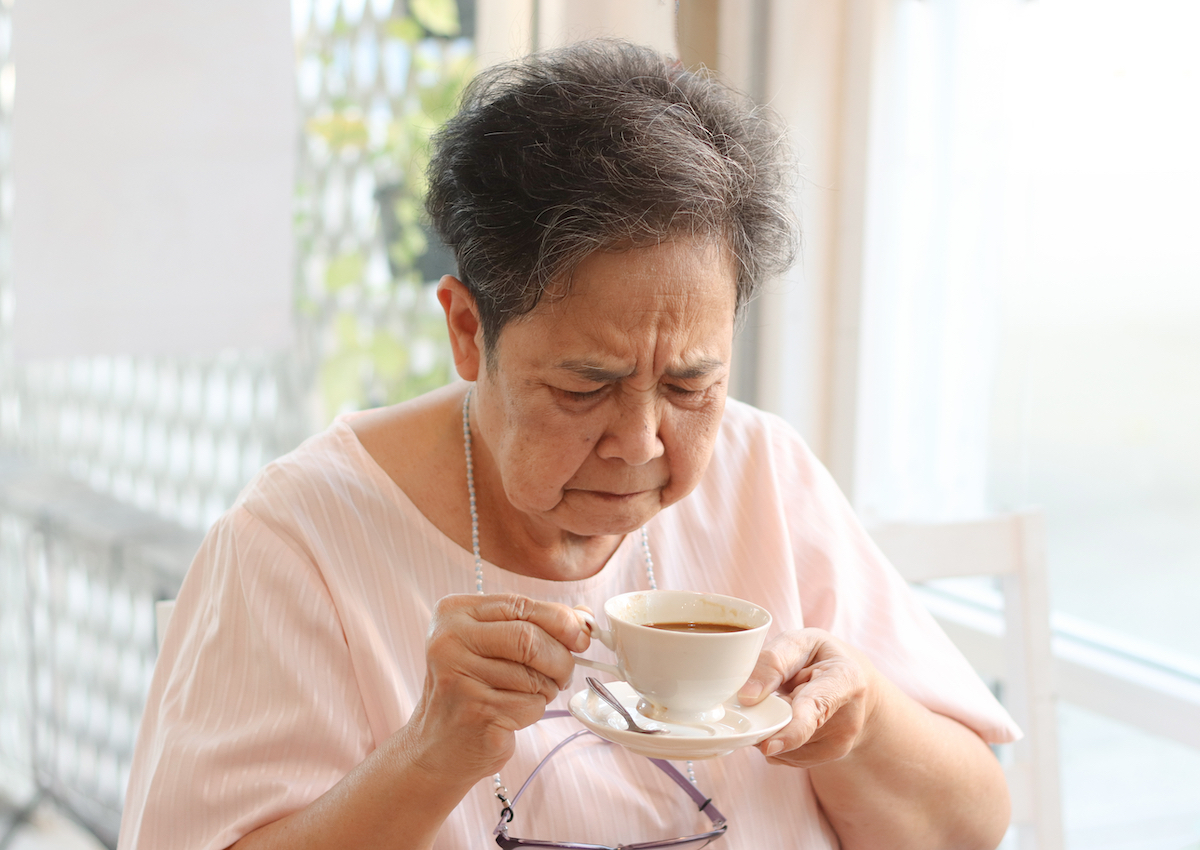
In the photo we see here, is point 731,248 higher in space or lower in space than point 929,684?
higher

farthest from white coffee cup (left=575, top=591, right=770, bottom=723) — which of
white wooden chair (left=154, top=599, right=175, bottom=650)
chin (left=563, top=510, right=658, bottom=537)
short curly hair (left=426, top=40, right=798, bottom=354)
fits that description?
white wooden chair (left=154, top=599, right=175, bottom=650)

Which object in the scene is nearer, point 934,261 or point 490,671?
point 490,671

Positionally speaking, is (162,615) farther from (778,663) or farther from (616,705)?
(778,663)

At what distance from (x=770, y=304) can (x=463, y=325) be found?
124 cm

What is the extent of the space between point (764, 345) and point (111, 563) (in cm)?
150

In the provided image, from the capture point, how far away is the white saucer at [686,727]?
2.89 feet

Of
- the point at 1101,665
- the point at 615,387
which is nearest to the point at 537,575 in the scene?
the point at 615,387

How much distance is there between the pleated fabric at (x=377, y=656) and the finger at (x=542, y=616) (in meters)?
0.28

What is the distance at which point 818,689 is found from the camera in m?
1.01

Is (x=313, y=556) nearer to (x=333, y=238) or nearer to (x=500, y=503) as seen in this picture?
(x=500, y=503)

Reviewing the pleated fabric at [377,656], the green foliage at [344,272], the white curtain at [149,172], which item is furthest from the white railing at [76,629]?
the pleated fabric at [377,656]

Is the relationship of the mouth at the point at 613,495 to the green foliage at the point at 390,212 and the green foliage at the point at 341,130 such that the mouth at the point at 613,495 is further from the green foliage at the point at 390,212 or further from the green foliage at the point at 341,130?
the green foliage at the point at 341,130

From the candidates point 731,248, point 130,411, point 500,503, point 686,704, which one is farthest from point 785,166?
point 130,411

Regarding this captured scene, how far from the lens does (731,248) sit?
3.69 ft
